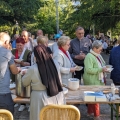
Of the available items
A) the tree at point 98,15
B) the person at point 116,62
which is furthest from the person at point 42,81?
the tree at point 98,15

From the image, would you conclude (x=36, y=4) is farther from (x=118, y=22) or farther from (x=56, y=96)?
(x=56, y=96)

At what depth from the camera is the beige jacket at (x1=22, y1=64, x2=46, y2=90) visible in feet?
10.3

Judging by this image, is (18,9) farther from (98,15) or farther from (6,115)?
(6,115)

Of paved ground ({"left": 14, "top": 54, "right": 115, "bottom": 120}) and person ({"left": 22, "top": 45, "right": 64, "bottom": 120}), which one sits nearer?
person ({"left": 22, "top": 45, "right": 64, "bottom": 120})

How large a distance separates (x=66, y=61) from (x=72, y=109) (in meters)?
2.12

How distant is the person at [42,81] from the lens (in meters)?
3.08

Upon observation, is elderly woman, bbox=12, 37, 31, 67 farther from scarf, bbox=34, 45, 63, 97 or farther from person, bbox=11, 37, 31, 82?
scarf, bbox=34, 45, 63, 97

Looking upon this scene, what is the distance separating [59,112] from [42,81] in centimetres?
56

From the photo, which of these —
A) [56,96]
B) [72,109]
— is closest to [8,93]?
[56,96]

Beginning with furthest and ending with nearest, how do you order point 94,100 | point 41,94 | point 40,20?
point 40,20, point 94,100, point 41,94

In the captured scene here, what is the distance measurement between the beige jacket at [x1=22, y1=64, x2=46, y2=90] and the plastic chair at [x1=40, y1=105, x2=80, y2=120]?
0.55 m

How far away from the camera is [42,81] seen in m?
3.14

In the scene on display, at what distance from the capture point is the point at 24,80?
3295mm

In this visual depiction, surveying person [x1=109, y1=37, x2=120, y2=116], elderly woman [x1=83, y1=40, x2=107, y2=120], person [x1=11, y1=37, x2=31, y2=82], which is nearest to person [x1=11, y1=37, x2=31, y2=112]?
person [x1=11, y1=37, x2=31, y2=82]
